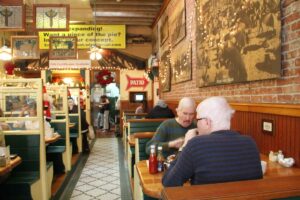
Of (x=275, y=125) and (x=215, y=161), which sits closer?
(x=215, y=161)

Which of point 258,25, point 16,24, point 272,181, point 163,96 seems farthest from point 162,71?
point 272,181

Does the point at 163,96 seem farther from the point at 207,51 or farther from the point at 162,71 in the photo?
the point at 207,51

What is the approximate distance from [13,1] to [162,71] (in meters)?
4.27

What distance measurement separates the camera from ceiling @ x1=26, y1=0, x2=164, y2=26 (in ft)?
26.6

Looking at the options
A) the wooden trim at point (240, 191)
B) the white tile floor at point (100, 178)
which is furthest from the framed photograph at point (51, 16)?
the wooden trim at point (240, 191)

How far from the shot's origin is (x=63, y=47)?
9.41m

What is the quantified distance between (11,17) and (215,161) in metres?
5.78

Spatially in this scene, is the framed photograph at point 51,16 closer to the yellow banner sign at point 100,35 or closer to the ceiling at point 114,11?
the ceiling at point 114,11

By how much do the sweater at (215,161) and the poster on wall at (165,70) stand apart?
6.00 meters

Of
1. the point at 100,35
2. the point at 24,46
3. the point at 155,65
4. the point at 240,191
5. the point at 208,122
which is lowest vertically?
the point at 240,191

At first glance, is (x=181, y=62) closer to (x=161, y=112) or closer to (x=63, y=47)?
(x=161, y=112)

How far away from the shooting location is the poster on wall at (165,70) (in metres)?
7.68

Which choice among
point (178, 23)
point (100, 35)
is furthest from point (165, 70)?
point (100, 35)

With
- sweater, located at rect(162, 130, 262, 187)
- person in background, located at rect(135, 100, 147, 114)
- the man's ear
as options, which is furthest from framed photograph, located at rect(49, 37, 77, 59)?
sweater, located at rect(162, 130, 262, 187)
